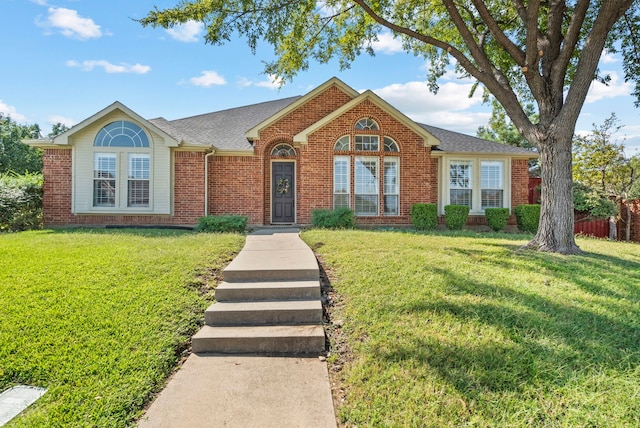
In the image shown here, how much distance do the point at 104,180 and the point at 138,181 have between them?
109cm

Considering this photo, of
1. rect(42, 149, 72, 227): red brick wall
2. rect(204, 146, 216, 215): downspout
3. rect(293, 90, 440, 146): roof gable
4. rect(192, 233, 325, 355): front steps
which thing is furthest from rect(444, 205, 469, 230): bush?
rect(42, 149, 72, 227): red brick wall

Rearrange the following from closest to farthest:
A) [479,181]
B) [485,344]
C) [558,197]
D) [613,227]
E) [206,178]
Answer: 1. [485,344]
2. [558,197]
3. [206,178]
4. [479,181]
5. [613,227]

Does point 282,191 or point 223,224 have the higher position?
point 282,191

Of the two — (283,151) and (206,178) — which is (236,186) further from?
(283,151)

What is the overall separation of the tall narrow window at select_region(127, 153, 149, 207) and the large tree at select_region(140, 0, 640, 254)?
4.76m

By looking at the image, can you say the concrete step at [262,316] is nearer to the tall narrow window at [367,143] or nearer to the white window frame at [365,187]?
the white window frame at [365,187]

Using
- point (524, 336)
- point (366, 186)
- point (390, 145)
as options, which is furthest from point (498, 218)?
point (524, 336)

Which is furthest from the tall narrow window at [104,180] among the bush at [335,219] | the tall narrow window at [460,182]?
the tall narrow window at [460,182]

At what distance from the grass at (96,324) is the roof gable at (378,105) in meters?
6.53

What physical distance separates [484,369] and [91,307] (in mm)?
4475

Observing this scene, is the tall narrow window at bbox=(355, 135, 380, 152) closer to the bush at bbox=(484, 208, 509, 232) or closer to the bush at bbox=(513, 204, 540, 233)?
the bush at bbox=(484, 208, 509, 232)

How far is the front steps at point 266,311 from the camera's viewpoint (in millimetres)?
3770

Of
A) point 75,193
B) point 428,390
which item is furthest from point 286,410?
point 75,193

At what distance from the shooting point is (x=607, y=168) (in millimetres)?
15656
